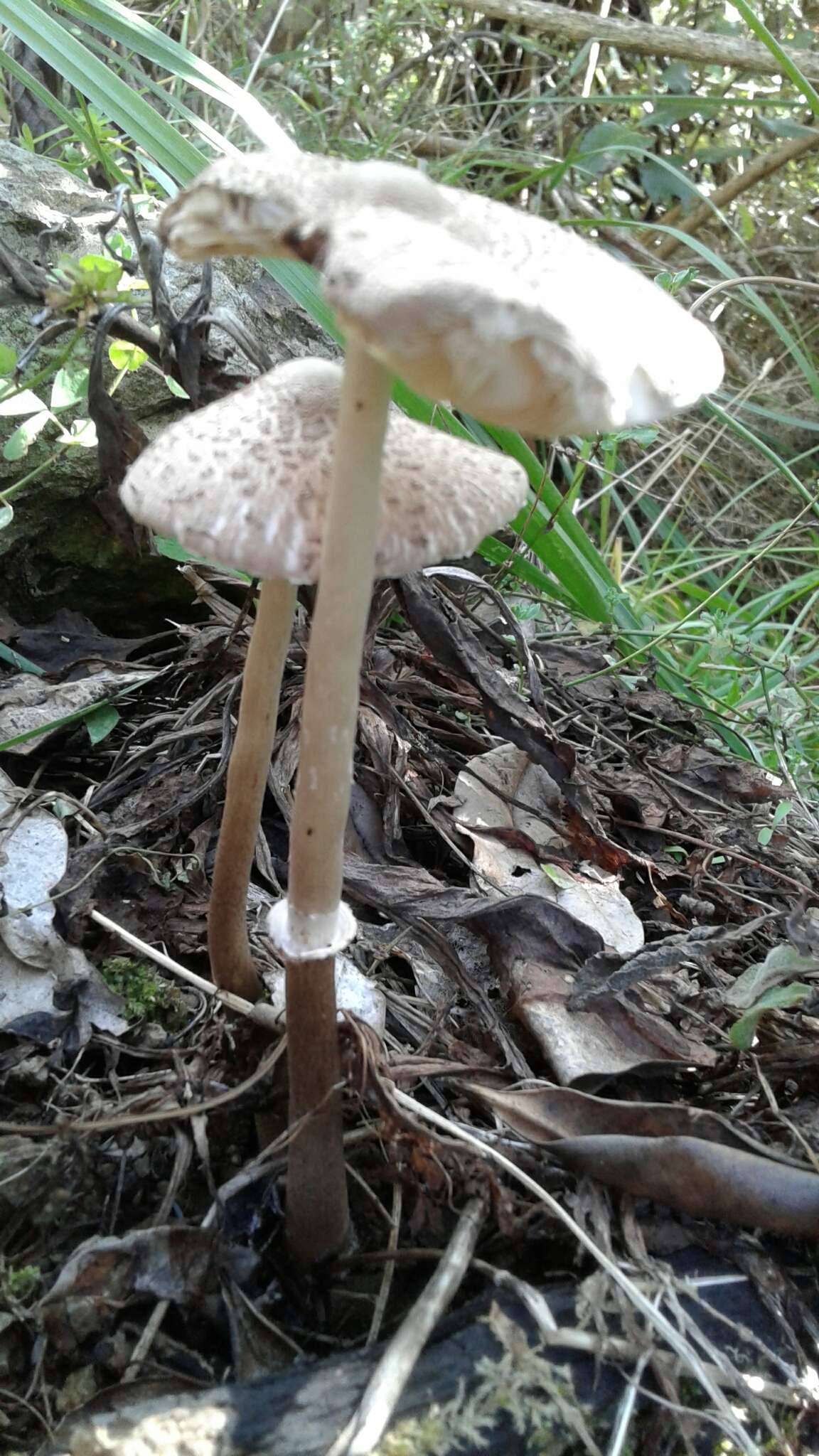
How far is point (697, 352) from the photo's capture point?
3.82 feet

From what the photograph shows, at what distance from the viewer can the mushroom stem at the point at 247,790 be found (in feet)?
4.98

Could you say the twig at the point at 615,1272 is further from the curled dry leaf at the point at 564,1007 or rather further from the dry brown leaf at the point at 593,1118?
the curled dry leaf at the point at 564,1007

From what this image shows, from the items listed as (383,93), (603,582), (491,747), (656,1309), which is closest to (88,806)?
(491,747)

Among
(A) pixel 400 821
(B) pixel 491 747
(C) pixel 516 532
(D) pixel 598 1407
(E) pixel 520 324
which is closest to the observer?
(E) pixel 520 324

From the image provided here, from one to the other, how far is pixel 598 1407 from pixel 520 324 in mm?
1360

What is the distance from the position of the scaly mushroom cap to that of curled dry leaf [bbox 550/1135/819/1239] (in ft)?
3.53

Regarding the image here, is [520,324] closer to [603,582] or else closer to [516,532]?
[516,532]

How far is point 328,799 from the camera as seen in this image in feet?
A: 4.28

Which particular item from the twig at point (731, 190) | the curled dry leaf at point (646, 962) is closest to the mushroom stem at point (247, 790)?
the curled dry leaf at point (646, 962)

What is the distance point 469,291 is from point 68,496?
7.00ft

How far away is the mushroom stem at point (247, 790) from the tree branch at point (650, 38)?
178 inches

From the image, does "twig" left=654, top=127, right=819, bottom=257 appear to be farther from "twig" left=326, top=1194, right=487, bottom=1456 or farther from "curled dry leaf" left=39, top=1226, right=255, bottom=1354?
"curled dry leaf" left=39, top=1226, right=255, bottom=1354

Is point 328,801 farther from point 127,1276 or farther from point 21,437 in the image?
point 21,437

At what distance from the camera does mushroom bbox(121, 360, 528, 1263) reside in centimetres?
120
